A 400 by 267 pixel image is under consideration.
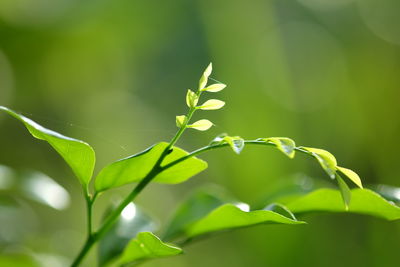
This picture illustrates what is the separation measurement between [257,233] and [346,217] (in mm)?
343

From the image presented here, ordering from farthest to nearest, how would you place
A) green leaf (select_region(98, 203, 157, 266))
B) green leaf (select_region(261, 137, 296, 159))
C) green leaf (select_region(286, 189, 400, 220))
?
1. green leaf (select_region(98, 203, 157, 266))
2. green leaf (select_region(286, 189, 400, 220))
3. green leaf (select_region(261, 137, 296, 159))

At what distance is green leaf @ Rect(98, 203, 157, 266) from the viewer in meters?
0.65

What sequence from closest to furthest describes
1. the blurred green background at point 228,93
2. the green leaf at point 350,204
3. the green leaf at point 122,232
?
the green leaf at point 350,204, the green leaf at point 122,232, the blurred green background at point 228,93

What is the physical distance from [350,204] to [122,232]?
0.31 m

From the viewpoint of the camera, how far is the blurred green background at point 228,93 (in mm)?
→ 1596

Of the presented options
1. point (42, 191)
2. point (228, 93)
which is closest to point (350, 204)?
point (42, 191)

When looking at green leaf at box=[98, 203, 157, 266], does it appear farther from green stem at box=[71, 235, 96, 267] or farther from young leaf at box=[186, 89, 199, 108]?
young leaf at box=[186, 89, 199, 108]

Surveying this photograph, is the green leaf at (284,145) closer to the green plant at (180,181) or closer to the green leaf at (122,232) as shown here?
the green plant at (180,181)

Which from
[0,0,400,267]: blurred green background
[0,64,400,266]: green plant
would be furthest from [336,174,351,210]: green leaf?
[0,0,400,267]: blurred green background

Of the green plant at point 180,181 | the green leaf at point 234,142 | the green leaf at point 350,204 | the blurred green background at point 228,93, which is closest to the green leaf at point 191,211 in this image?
the green plant at point 180,181

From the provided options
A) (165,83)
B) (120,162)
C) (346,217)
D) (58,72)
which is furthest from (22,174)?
(165,83)

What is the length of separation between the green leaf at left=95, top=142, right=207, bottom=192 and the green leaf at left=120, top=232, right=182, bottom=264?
6cm

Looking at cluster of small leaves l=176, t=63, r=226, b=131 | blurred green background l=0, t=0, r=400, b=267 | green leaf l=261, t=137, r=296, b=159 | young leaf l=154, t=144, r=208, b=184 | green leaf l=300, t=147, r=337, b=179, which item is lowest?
blurred green background l=0, t=0, r=400, b=267

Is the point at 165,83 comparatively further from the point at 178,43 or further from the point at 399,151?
the point at 399,151
